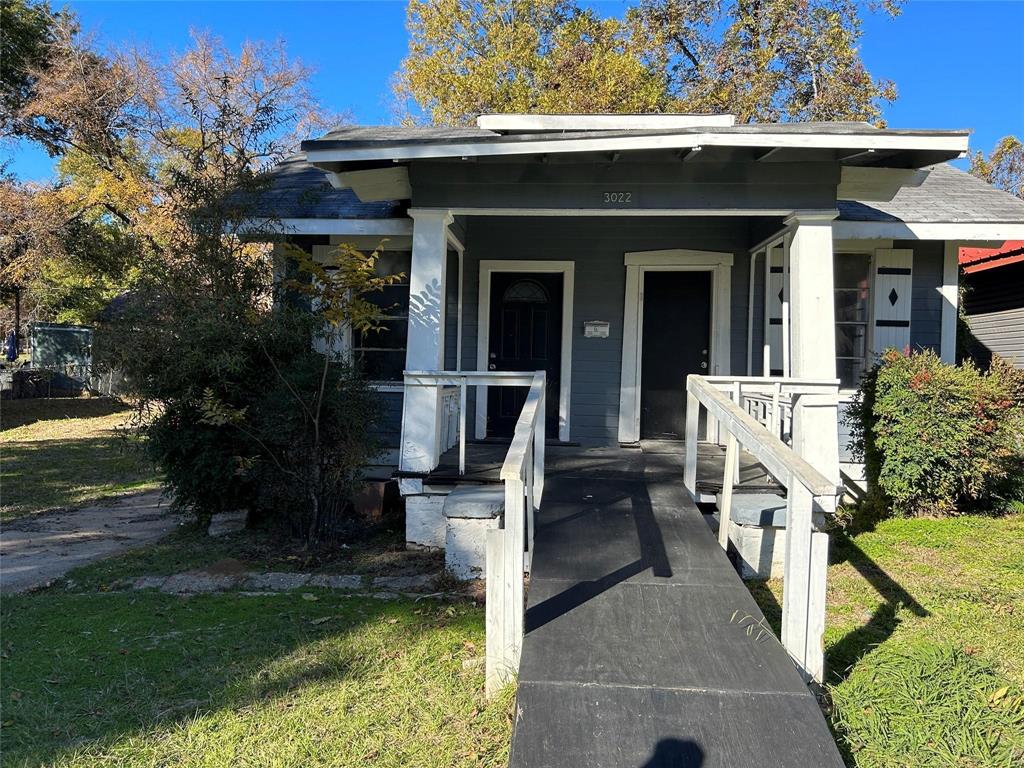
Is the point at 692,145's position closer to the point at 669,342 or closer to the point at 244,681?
the point at 669,342

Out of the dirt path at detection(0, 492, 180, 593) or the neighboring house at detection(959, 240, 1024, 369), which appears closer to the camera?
the dirt path at detection(0, 492, 180, 593)

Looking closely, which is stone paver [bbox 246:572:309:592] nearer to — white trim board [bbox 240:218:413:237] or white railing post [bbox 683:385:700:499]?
white railing post [bbox 683:385:700:499]

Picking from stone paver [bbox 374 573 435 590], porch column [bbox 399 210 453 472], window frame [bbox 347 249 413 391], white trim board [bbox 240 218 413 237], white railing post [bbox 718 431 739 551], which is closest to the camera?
white railing post [bbox 718 431 739 551]

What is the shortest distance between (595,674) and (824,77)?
19.3 m

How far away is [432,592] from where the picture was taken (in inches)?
202

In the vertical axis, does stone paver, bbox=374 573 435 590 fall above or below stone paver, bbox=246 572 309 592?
above

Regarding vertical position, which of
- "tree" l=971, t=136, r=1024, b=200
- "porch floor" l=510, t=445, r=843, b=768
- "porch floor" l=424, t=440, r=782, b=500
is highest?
"tree" l=971, t=136, r=1024, b=200

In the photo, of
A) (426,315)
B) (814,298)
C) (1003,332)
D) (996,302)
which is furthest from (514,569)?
(996,302)

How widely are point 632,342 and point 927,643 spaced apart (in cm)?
478

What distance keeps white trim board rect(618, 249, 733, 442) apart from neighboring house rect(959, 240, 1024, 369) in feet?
24.1

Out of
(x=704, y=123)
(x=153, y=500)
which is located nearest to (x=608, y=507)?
(x=704, y=123)

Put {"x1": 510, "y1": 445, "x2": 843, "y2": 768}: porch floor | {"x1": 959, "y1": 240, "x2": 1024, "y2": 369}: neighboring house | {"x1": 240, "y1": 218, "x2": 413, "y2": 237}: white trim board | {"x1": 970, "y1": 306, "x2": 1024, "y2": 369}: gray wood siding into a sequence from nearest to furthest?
{"x1": 510, "y1": 445, "x2": 843, "y2": 768}: porch floor < {"x1": 240, "y1": 218, "x2": 413, "y2": 237}: white trim board < {"x1": 959, "y1": 240, "x2": 1024, "y2": 369}: neighboring house < {"x1": 970, "y1": 306, "x2": 1024, "y2": 369}: gray wood siding

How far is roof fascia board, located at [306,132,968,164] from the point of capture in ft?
18.4

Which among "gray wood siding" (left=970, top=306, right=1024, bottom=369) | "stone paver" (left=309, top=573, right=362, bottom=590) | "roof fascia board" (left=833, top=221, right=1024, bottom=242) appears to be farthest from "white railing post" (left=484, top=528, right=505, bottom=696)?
"gray wood siding" (left=970, top=306, right=1024, bottom=369)
